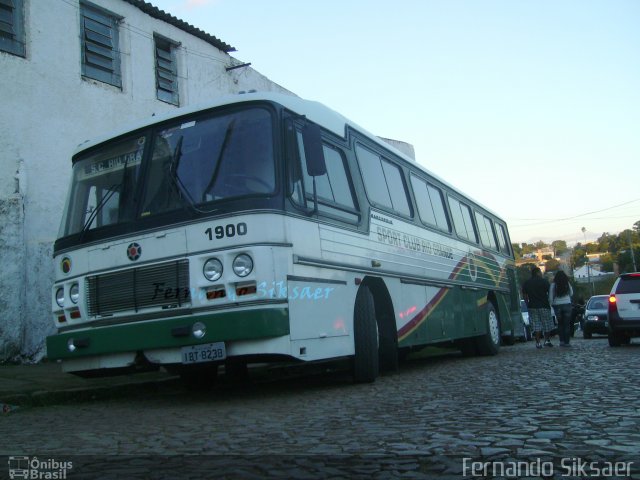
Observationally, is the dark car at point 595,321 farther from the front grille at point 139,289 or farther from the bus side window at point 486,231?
the front grille at point 139,289

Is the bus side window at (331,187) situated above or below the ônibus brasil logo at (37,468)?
above

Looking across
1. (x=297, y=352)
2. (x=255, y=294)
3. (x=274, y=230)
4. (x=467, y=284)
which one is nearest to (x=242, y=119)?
(x=274, y=230)

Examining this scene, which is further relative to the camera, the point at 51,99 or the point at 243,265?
the point at 51,99

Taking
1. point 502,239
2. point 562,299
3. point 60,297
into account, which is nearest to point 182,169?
point 60,297

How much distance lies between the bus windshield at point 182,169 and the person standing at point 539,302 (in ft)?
33.3

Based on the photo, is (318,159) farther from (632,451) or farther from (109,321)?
(632,451)

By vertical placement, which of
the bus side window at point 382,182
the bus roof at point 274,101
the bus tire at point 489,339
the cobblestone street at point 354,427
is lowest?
the cobblestone street at point 354,427

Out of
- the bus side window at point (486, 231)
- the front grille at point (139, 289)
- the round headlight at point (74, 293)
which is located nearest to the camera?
the front grille at point (139, 289)

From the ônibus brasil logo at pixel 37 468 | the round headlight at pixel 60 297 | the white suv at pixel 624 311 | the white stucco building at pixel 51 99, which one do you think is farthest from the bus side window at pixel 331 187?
the white suv at pixel 624 311

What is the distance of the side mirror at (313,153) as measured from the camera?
6910 mm

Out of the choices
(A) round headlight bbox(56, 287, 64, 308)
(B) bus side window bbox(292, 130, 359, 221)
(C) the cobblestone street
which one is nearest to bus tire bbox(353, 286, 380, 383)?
(C) the cobblestone street

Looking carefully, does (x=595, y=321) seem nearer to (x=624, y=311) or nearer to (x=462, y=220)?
(x=624, y=311)

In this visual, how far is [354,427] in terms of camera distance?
4.91m

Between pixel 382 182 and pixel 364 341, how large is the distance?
2.54 m
